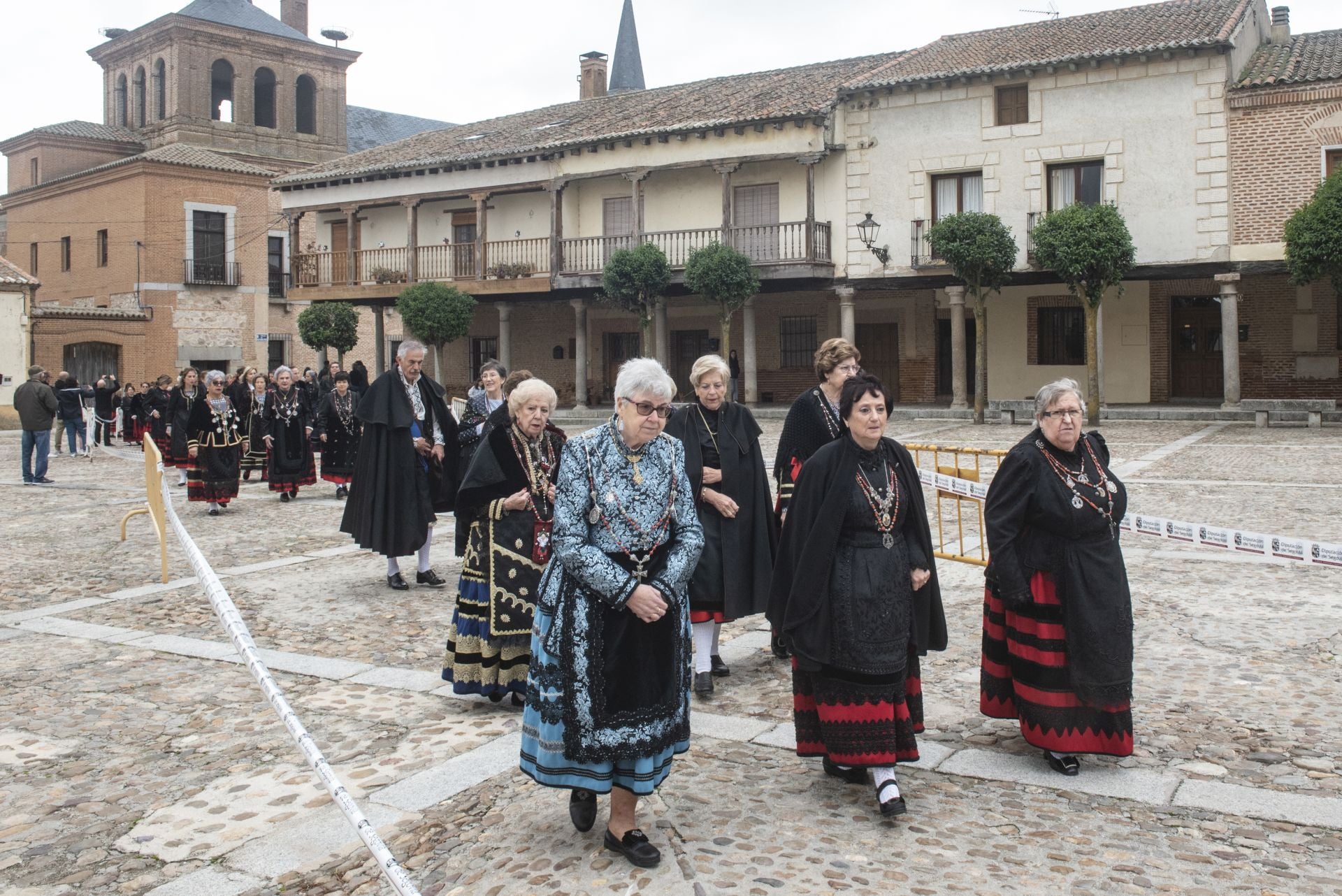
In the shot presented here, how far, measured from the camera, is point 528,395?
5.01m

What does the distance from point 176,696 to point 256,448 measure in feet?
32.1

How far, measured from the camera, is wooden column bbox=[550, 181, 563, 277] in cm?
2858

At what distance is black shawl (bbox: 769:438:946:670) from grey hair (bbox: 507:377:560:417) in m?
1.34

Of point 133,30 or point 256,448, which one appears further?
point 133,30

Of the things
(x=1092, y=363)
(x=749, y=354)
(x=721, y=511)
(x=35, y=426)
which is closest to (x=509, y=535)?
(x=721, y=511)

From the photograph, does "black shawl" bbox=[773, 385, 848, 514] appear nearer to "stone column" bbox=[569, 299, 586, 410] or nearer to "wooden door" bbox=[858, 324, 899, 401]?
"wooden door" bbox=[858, 324, 899, 401]

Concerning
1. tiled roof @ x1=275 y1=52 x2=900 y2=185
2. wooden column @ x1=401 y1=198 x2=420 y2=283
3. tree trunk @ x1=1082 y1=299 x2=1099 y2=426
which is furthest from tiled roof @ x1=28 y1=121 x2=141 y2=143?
tree trunk @ x1=1082 y1=299 x2=1099 y2=426

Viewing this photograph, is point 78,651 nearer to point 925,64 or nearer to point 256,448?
point 256,448

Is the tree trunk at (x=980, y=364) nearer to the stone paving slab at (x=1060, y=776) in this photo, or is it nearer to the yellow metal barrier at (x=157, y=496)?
the yellow metal barrier at (x=157, y=496)

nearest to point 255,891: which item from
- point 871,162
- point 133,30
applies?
point 871,162

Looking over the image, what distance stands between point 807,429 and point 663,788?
1.97m

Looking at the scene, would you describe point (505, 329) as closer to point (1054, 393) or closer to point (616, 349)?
point (616, 349)

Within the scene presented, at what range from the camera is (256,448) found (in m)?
14.9

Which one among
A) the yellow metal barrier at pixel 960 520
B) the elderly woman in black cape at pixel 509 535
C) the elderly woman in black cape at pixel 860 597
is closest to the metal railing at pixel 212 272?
the yellow metal barrier at pixel 960 520
